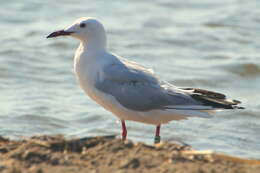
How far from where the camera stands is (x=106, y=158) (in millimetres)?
6004

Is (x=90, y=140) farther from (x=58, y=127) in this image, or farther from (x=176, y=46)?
(x=176, y=46)

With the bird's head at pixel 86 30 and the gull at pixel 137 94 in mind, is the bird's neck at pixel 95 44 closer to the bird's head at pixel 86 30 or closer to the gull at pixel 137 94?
the bird's head at pixel 86 30

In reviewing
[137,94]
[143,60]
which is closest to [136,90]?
[137,94]

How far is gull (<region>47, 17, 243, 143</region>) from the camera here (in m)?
7.77

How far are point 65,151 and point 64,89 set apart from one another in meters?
5.21

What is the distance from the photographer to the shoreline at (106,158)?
577cm

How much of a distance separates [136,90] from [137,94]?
5 cm

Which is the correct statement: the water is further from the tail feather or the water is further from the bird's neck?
the bird's neck

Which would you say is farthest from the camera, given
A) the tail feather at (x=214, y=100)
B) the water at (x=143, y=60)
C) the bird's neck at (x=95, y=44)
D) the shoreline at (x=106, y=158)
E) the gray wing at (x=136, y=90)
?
the water at (x=143, y=60)

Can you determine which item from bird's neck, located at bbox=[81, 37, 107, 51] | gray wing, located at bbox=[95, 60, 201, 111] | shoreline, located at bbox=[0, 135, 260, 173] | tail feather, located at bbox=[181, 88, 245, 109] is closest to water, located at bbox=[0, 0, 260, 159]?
tail feather, located at bbox=[181, 88, 245, 109]

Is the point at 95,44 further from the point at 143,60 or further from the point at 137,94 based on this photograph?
the point at 143,60

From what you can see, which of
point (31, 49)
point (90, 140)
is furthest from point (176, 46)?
point (90, 140)

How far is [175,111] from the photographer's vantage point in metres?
7.77

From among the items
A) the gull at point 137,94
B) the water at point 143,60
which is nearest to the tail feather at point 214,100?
the gull at point 137,94
